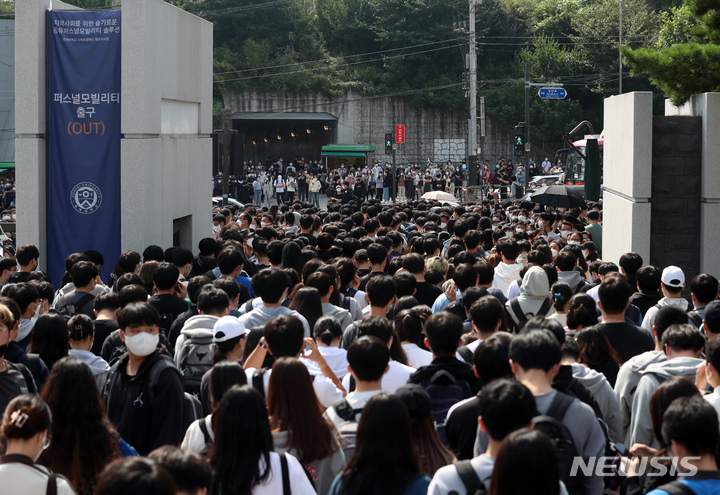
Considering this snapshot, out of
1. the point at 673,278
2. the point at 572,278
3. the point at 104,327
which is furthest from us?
the point at 572,278

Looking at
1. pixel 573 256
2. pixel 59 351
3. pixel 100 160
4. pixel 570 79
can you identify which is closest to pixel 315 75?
pixel 570 79

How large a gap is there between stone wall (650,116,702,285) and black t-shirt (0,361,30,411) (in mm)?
8957

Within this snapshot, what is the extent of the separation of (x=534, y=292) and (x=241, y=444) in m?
4.38

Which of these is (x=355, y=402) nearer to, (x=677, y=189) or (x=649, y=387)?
(x=649, y=387)

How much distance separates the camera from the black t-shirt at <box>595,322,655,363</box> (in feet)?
20.1

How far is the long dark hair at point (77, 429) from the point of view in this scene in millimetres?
4113

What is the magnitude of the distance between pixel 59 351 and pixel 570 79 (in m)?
51.6

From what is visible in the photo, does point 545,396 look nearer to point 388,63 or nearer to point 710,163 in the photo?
point 710,163

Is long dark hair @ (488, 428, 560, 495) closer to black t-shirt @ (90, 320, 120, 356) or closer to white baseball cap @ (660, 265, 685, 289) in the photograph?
black t-shirt @ (90, 320, 120, 356)

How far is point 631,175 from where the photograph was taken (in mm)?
11750

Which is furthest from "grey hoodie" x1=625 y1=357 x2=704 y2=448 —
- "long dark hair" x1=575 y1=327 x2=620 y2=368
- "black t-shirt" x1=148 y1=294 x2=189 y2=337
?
"black t-shirt" x1=148 y1=294 x2=189 y2=337

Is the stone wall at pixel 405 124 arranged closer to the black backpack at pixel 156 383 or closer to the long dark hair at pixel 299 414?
the black backpack at pixel 156 383

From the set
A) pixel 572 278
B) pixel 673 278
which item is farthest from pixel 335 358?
pixel 572 278

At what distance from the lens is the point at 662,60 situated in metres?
12.0
